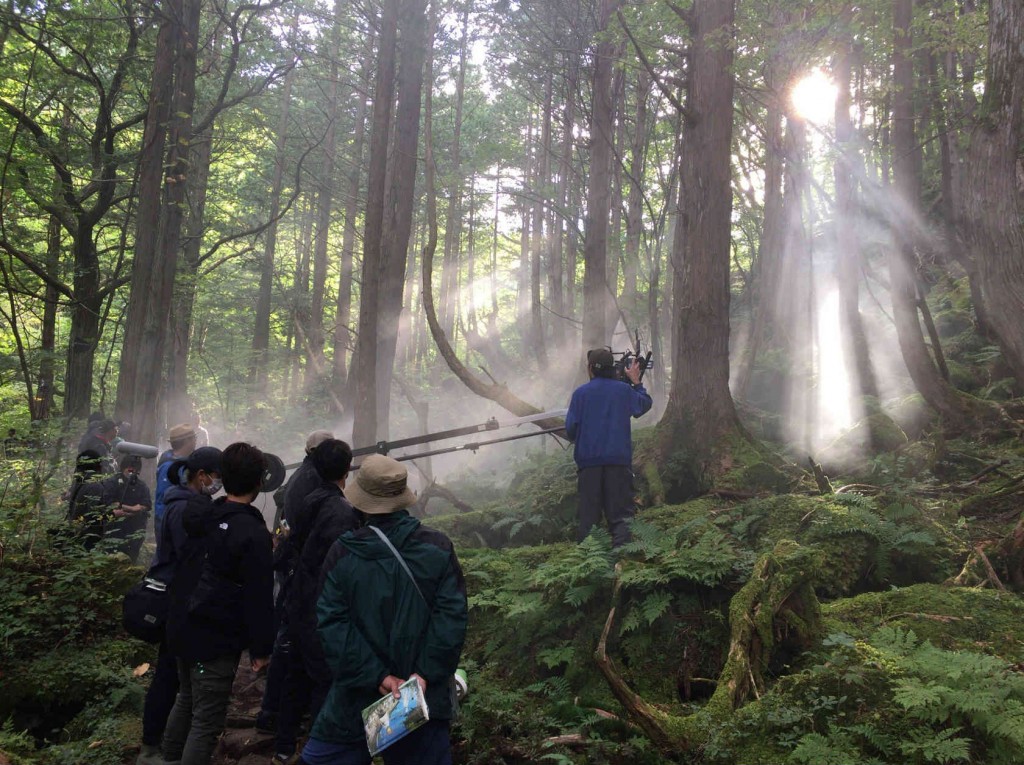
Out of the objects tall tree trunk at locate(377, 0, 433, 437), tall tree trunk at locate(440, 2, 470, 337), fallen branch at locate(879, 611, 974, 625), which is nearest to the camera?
fallen branch at locate(879, 611, 974, 625)

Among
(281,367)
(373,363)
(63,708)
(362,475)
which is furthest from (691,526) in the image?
(281,367)

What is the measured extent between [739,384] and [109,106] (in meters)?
13.9

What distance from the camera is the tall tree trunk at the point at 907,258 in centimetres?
1000

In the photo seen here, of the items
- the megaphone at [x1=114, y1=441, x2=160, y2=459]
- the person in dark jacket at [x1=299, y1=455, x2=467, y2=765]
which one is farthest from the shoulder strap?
the megaphone at [x1=114, y1=441, x2=160, y2=459]

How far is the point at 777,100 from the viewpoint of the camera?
15625 mm

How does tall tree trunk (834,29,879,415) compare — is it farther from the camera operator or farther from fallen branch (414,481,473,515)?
the camera operator

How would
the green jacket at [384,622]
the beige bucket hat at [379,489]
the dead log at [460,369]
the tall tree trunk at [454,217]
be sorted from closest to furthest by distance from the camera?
the green jacket at [384,622] < the beige bucket hat at [379,489] < the dead log at [460,369] < the tall tree trunk at [454,217]

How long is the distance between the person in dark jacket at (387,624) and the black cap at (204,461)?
1980 millimetres

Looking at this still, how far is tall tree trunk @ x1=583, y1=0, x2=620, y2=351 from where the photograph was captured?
14664mm

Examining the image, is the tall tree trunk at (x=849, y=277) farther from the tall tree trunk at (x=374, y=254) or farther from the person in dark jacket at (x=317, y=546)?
the person in dark jacket at (x=317, y=546)

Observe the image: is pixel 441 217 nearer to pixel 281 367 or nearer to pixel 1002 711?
pixel 281 367

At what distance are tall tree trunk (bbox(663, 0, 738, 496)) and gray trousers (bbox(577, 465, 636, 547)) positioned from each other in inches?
75.5

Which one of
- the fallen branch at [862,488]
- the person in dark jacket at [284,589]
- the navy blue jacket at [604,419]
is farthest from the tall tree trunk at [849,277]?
the person in dark jacket at [284,589]

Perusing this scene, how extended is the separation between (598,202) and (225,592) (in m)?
12.7
